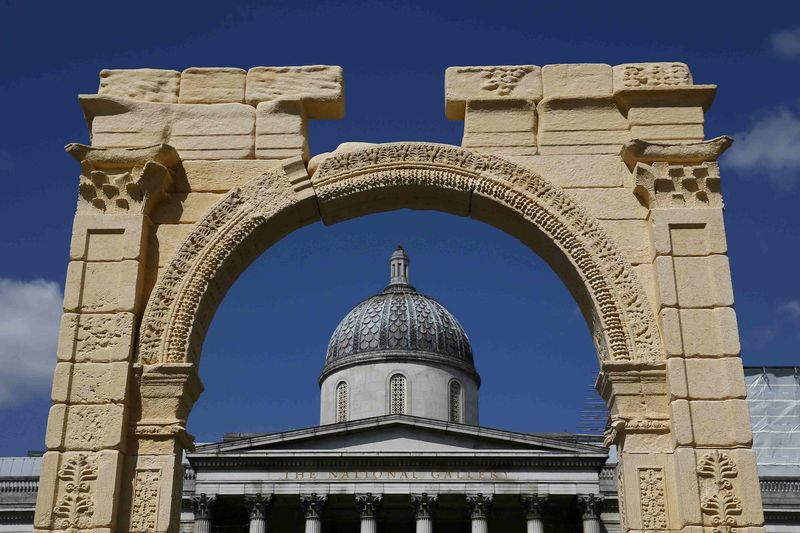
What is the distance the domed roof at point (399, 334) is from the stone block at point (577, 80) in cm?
3182

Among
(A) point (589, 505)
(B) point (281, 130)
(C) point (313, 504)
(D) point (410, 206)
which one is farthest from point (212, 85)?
(A) point (589, 505)

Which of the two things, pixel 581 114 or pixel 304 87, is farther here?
pixel 304 87

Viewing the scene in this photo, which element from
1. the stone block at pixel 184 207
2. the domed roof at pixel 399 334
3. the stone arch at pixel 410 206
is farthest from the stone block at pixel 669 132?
the domed roof at pixel 399 334

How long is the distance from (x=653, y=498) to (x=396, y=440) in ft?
90.6

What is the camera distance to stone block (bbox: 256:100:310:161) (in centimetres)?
1034

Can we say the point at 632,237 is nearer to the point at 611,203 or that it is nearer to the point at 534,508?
the point at 611,203

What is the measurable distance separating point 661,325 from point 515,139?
2.40 m

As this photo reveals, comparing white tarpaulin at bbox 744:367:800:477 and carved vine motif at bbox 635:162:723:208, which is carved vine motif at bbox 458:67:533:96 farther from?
white tarpaulin at bbox 744:367:800:477

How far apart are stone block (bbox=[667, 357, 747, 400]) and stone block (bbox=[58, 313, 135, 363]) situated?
193 inches

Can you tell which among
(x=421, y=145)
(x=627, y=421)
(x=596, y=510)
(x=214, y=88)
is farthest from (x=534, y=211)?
(x=596, y=510)

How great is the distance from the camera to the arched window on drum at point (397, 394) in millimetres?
41188

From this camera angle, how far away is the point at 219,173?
33.6ft

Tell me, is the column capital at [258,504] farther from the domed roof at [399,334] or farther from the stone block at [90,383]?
the stone block at [90,383]

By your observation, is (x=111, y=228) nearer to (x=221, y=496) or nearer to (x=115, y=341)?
(x=115, y=341)
